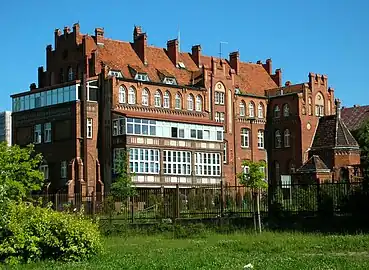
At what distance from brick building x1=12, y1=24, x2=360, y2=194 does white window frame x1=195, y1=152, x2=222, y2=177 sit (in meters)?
0.10

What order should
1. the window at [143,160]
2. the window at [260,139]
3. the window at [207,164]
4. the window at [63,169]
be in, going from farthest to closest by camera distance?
the window at [260,139]
the window at [207,164]
the window at [63,169]
the window at [143,160]

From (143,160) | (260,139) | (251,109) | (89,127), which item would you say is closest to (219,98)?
(251,109)

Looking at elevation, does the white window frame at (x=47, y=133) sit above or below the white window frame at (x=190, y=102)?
below

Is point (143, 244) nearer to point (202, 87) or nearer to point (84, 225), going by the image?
point (84, 225)

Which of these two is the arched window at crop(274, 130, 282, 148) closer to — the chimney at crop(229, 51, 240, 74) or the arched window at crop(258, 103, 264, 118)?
the arched window at crop(258, 103, 264, 118)

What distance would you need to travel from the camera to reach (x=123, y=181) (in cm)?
5869

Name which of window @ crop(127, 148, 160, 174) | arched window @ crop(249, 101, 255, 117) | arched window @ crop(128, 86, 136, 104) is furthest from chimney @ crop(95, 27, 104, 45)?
arched window @ crop(249, 101, 255, 117)

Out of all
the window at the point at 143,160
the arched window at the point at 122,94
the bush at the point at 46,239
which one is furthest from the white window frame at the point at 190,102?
the bush at the point at 46,239

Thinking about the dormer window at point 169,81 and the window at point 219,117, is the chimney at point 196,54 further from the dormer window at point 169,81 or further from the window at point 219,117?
the dormer window at point 169,81

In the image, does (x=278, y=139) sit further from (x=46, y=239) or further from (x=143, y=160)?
(x=46, y=239)

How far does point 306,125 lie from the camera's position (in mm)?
81688

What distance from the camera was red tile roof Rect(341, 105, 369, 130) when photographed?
296 feet

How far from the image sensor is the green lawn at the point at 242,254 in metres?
19.5

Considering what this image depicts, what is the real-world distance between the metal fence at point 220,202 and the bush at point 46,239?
8415 millimetres
